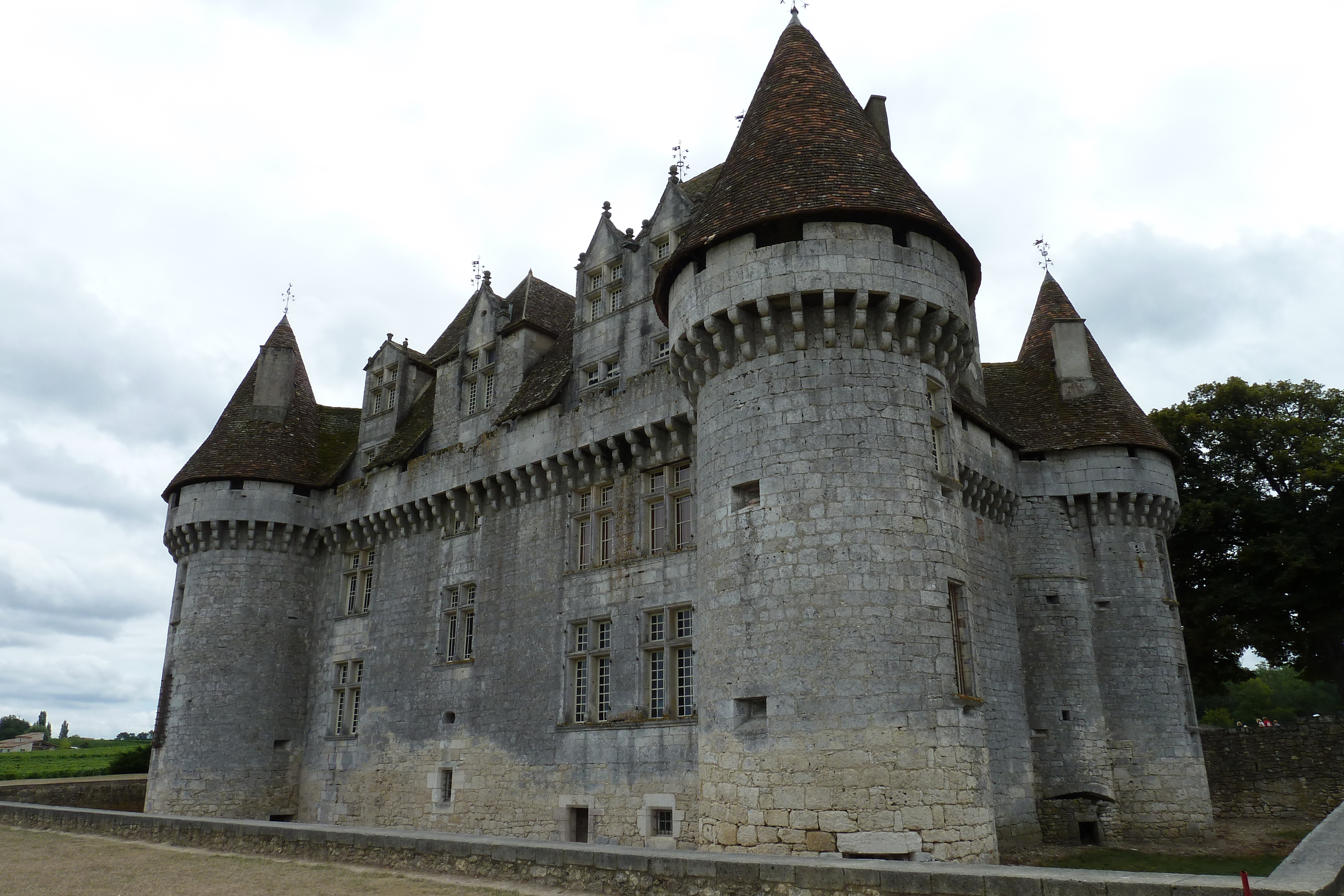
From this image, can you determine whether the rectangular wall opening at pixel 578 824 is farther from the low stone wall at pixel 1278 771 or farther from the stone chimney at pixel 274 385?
the stone chimney at pixel 274 385

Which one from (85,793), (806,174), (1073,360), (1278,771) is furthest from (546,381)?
(1278,771)

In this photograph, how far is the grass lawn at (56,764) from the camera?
119 ft

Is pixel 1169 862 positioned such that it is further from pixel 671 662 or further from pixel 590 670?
pixel 590 670

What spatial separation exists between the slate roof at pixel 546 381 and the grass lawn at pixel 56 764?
23.0 m

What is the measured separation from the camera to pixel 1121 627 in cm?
1883

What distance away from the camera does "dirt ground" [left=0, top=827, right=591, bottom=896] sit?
415 inches

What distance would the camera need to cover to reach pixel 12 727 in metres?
121

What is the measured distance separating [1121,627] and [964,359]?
7641 millimetres

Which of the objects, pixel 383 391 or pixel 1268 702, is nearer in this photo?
pixel 383 391

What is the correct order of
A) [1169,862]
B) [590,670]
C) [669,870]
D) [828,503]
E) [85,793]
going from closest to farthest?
[669,870] → [828,503] → [1169,862] → [590,670] → [85,793]

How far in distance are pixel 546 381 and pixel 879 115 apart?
31.9 ft

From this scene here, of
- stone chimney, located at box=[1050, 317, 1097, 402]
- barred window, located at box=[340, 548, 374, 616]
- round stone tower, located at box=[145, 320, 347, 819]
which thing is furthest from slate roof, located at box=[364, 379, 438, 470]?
stone chimney, located at box=[1050, 317, 1097, 402]

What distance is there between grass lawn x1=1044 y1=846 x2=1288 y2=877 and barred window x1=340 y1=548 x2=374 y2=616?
16186 millimetres

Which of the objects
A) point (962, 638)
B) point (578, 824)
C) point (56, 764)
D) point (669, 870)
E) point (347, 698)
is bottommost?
point (578, 824)
